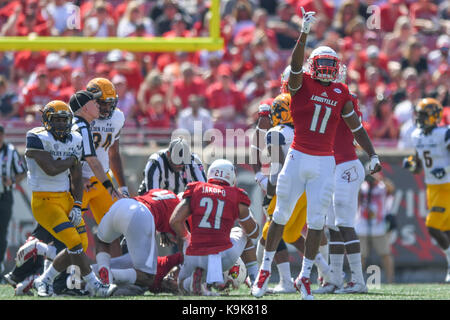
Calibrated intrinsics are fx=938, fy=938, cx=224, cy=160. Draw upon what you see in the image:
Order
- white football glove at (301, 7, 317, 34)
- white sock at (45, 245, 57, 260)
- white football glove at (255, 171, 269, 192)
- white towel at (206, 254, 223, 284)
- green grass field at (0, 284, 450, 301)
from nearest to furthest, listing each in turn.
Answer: white football glove at (301, 7, 317, 34) < green grass field at (0, 284, 450, 301) < white towel at (206, 254, 223, 284) < white sock at (45, 245, 57, 260) < white football glove at (255, 171, 269, 192)

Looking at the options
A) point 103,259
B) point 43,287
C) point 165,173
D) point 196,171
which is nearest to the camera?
point 43,287

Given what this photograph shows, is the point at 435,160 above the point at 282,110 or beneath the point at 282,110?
beneath

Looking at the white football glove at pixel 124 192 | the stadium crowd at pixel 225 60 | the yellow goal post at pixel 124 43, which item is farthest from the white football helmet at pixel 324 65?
the stadium crowd at pixel 225 60

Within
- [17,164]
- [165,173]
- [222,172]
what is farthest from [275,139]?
[17,164]

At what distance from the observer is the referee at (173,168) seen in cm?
898

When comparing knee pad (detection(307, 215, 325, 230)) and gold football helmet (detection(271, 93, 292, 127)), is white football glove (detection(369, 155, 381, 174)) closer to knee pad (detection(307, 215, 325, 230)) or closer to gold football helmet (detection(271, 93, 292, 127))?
knee pad (detection(307, 215, 325, 230))

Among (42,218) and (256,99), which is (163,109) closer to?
(256,99)

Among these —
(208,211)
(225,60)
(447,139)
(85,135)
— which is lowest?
(208,211)

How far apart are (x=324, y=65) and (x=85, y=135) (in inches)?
87.9

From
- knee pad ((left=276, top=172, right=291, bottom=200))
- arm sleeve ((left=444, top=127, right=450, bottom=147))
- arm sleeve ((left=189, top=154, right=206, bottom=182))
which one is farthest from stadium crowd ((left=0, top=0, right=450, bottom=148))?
knee pad ((left=276, top=172, right=291, bottom=200))

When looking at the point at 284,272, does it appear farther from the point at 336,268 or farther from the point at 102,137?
the point at 102,137

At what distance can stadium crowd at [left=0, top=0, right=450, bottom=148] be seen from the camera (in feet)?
41.1

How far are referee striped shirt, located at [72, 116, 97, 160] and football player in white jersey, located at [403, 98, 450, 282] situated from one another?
3883mm

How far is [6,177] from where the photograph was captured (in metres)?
10.6
